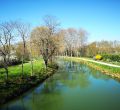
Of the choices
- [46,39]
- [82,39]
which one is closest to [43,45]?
[46,39]

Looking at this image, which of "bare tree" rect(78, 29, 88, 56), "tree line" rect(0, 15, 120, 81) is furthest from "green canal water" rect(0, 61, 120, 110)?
Result: "bare tree" rect(78, 29, 88, 56)

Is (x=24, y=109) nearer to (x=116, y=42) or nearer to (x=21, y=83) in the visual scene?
(x=21, y=83)

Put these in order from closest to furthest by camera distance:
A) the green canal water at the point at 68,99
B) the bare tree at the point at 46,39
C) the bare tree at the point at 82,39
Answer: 1. the green canal water at the point at 68,99
2. the bare tree at the point at 46,39
3. the bare tree at the point at 82,39

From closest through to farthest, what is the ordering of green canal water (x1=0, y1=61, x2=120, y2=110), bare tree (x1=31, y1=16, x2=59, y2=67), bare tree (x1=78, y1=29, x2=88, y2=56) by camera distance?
1. green canal water (x1=0, y1=61, x2=120, y2=110)
2. bare tree (x1=31, y1=16, x2=59, y2=67)
3. bare tree (x1=78, y1=29, x2=88, y2=56)

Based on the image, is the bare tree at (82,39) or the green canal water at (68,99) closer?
the green canal water at (68,99)

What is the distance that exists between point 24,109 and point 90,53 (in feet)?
237

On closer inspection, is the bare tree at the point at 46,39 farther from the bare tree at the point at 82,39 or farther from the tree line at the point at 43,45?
the bare tree at the point at 82,39

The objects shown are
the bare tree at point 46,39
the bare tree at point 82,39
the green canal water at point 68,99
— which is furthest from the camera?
the bare tree at point 82,39

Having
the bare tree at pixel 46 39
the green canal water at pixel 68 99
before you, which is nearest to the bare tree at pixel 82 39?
the bare tree at pixel 46 39

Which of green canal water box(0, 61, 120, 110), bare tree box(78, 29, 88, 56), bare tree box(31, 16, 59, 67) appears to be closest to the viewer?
green canal water box(0, 61, 120, 110)

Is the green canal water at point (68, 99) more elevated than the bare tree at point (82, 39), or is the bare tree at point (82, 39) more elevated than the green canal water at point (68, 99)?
the bare tree at point (82, 39)

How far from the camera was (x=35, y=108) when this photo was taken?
15.8 m

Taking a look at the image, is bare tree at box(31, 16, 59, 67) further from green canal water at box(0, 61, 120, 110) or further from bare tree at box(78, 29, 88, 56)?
bare tree at box(78, 29, 88, 56)

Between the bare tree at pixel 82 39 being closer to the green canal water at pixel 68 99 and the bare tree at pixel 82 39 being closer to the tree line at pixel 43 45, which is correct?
the tree line at pixel 43 45
